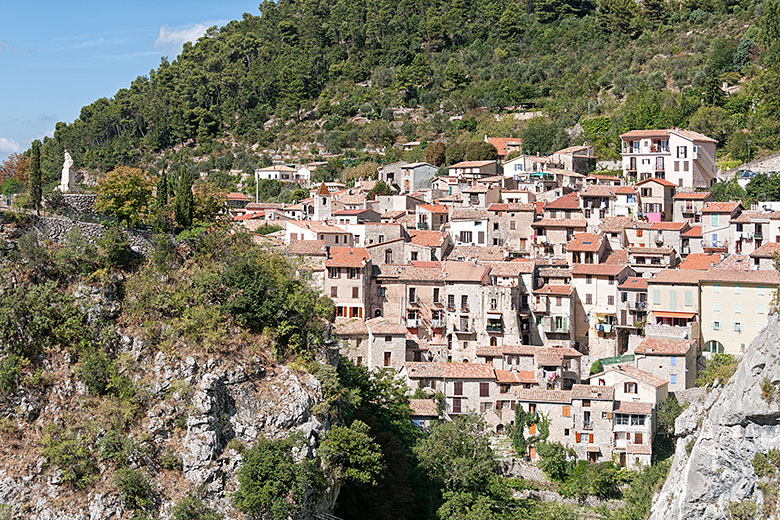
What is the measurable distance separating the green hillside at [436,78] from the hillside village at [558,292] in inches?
525

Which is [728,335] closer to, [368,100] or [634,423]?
[634,423]

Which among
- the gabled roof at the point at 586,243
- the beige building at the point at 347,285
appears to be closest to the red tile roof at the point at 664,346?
the gabled roof at the point at 586,243

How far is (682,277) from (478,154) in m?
25.9

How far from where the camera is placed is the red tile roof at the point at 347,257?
157ft

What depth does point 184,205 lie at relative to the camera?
37.1 m

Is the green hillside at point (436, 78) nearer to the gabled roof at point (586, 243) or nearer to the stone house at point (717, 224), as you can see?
the stone house at point (717, 224)

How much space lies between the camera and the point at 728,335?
151ft

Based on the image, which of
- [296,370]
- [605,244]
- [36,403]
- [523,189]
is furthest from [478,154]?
[36,403]

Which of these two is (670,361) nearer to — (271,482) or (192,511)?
(271,482)

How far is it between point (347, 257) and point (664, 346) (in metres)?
15.2

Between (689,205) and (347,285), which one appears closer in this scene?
(347,285)

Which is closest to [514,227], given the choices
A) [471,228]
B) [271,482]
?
[471,228]

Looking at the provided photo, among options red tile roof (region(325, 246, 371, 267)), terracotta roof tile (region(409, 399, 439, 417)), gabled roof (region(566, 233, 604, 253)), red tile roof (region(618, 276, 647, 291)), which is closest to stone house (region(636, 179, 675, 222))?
gabled roof (region(566, 233, 604, 253))

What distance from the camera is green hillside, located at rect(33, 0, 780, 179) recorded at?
245 ft
